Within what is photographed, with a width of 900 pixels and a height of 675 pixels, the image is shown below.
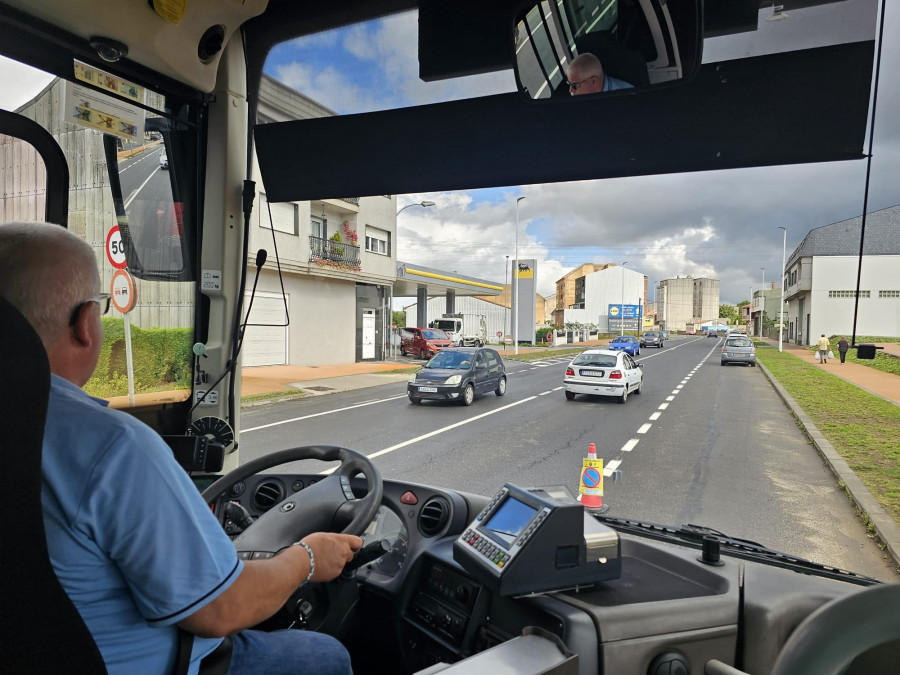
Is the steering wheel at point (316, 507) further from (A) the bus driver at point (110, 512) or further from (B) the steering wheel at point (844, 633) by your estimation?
(B) the steering wheel at point (844, 633)

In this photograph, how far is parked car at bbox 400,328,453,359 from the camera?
29516 millimetres

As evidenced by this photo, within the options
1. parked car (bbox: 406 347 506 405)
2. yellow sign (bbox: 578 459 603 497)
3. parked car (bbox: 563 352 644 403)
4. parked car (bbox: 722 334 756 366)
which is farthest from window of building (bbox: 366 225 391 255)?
parked car (bbox: 722 334 756 366)

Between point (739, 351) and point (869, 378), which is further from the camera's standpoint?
point (739, 351)

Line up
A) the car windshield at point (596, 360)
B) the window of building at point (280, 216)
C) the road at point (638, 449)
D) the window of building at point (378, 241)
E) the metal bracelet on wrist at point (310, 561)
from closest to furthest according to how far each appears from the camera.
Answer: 1. the metal bracelet on wrist at point (310, 561)
2. the window of building at point (280, 216)
3. the window of building at point (378, 241)
4. the road at point (638, 449)
5. the car windshield at point (596, 360)

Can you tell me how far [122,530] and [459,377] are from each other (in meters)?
12.9

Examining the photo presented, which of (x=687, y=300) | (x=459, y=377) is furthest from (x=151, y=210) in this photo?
(x=459, y=377)

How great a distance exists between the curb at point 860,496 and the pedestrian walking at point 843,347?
1140 millimetres

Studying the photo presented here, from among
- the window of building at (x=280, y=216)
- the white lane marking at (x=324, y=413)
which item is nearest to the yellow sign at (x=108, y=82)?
the window of building at (x=280, y=216)

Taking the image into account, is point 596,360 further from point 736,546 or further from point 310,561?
point 310,561

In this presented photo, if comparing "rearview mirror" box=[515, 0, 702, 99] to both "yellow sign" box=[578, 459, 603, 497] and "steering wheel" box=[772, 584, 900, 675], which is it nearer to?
"steering wheel" box=[772, 584, 900, 675]

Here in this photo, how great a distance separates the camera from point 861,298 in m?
2.26

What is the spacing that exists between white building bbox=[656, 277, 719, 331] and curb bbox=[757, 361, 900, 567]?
146 centimetres

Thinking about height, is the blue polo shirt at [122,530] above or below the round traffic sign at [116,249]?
below

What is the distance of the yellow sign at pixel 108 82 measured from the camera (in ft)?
8.23
